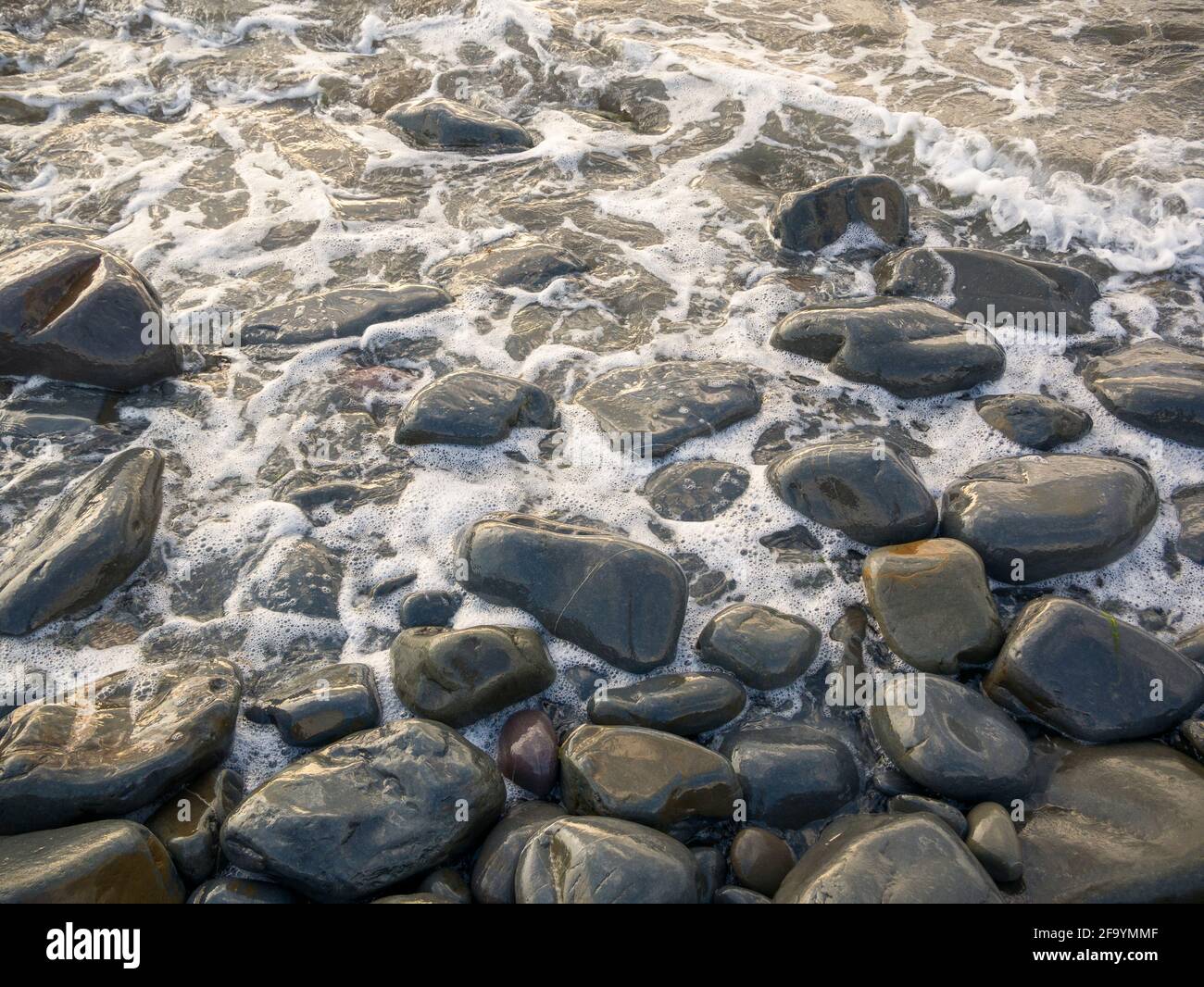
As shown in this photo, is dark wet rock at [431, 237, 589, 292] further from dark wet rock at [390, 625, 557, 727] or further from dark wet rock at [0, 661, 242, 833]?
dark wet rock at [0, 661, 242, 833]

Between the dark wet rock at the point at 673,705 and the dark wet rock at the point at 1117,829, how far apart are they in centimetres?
97

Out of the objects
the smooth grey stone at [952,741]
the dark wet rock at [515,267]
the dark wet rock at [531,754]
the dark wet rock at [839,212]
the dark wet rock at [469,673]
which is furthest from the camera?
the dark wet rock at [839,212]

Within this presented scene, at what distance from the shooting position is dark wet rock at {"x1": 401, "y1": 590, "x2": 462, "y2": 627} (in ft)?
11.0

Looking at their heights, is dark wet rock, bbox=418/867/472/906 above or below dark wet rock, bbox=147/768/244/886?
above

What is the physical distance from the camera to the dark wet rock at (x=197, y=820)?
8.59ft

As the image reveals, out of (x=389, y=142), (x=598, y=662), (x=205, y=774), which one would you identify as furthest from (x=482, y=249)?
(x=205, y=774)

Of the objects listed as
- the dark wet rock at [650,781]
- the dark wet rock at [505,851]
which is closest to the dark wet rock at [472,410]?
the dark wet rock at [650,781]

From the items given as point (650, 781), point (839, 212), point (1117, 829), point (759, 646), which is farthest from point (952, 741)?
point (839, 212)

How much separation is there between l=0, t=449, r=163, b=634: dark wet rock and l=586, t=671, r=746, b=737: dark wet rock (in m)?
A: 1.89

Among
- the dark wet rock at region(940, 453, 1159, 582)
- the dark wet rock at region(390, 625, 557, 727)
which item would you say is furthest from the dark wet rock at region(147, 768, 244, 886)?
Answer: the dark wet rock at region(940, 453, 1159, 582)

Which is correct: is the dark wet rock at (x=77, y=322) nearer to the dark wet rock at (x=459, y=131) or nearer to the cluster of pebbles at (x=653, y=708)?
the cluster of pebbles at (x=653, y=708)

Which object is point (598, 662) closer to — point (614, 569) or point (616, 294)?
A: point (614, 569)

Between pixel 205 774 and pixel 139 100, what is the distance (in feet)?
18.4

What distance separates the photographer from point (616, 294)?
16.0 ft
